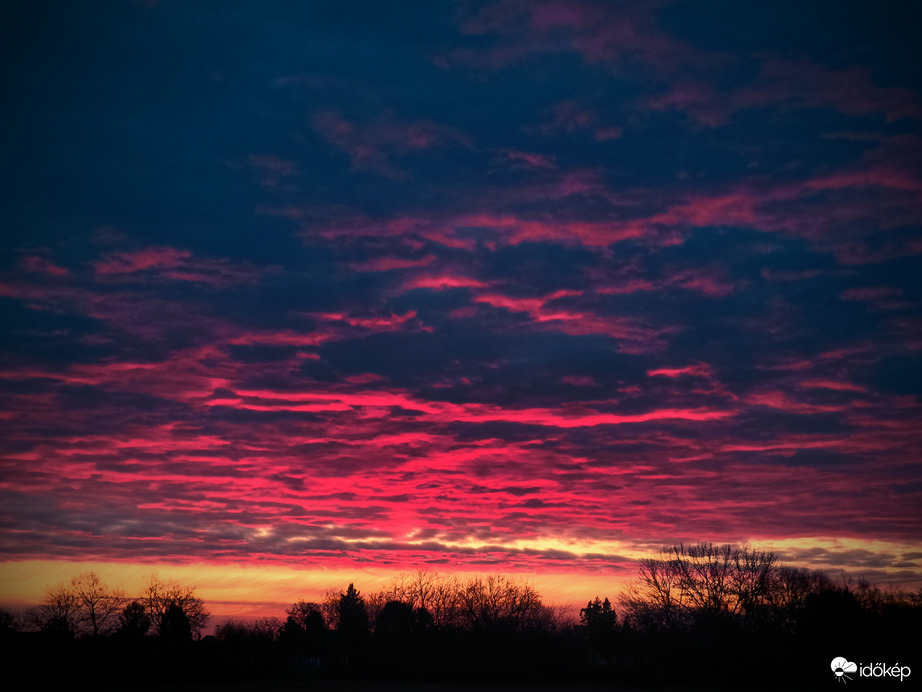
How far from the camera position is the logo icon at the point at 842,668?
2355 inches

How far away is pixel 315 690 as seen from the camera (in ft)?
242

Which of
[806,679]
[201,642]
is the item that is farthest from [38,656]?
[806,679]

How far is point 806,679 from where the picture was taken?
211ft

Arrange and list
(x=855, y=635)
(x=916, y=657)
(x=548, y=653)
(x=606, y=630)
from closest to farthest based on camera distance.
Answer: (x=916, y=657), (x=855, y=635), (x=548, y=653), (x=606, y=630)

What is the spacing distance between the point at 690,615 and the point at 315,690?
3788 centimetres

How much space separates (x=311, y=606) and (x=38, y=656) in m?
60.3

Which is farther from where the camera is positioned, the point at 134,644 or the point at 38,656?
the point at 134,644

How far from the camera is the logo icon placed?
59.8 metres

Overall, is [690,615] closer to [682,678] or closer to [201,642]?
[682,678]

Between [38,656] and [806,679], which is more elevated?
[38,656]

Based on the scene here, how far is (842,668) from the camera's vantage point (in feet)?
200

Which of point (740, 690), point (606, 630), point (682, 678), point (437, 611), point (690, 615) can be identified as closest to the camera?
point (740, 690)

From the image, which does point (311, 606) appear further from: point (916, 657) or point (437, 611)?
point (916, 657)

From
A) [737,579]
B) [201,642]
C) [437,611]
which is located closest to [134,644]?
[201,642]
